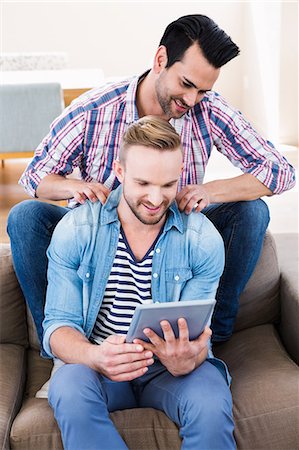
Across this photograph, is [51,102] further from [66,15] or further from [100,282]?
[66,15]

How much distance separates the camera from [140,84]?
235cm

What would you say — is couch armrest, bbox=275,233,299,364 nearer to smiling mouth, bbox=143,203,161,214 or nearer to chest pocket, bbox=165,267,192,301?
chest pocket, bbox=165,267,192,301

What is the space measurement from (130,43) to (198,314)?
6.65 metres

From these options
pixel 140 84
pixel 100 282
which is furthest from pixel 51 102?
pixel 100 282

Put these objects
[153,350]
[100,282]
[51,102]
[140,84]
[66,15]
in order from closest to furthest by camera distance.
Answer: [153,350] < [100,282] < [140,84] < [51,102] < [66,15]

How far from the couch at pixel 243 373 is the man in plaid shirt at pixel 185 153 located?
0.10m

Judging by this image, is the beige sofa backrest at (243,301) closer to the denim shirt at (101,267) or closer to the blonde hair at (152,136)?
the denim shirt at (101,267)

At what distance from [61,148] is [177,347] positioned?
0.81 m

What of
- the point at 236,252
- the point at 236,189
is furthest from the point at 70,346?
the point at 236,189

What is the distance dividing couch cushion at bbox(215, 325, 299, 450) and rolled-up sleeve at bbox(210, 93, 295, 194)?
1.72 ft

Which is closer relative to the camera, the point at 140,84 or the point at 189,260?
the point at 189,260

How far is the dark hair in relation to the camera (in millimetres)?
2211

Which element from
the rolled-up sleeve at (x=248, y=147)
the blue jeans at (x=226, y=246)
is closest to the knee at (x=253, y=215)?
the blue jeans at (x=226, y=246)

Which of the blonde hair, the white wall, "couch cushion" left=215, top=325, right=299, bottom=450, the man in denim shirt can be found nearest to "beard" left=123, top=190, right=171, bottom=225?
the man in denim shirt
